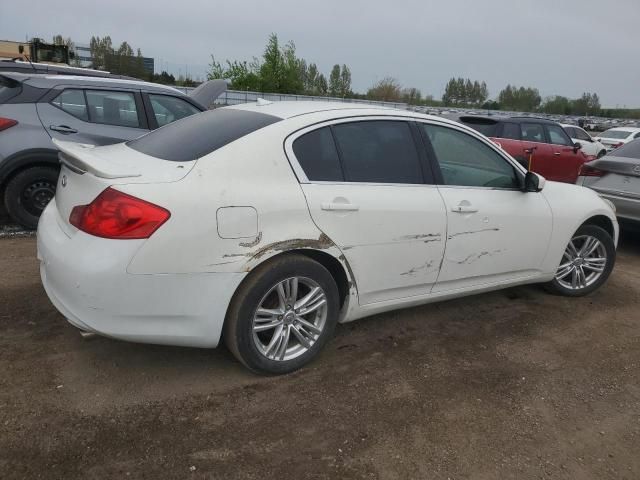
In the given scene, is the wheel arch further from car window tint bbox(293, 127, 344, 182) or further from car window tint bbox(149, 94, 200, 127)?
car window tint bbox(293, 127, 344, 182)

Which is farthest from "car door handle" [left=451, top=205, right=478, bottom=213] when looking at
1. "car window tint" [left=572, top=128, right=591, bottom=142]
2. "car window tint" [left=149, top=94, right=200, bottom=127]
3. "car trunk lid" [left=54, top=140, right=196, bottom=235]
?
"car window tint" [left=572, top=128, right=591, bottom=142]

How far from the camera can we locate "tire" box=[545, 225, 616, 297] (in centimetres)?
468

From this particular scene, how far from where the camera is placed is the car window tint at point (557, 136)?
11578 millimetres

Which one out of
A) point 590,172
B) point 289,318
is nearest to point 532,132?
point 590,172

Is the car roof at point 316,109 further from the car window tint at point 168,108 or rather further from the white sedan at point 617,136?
the white sedan at point 617,136

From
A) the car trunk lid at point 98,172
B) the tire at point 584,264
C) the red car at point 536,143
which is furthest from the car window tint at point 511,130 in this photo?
→ the car trunk lid at point 98,172

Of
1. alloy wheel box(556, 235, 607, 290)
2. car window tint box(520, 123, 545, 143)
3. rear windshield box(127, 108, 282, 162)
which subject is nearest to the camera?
rear windshield box(127, 108, 282, 162)

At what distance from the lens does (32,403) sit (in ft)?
9.06

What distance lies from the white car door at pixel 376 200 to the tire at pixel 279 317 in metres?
0.24

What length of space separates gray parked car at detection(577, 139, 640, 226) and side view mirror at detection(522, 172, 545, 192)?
2.80 metres

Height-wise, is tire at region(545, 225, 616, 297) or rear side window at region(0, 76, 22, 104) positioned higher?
rear side window at region(0, 76, 22, 104)

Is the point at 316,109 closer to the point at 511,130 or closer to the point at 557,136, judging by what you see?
the point at 511,130

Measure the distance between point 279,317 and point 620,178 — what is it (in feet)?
16.9

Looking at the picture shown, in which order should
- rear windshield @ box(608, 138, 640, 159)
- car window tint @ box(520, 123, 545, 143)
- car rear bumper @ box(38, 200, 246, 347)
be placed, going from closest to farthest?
car rear bumper @ box(38, 200, 246, 347)
rear windshield @ box(608, 138, 640, 159)
car window tint @ box(520, 123, 545, 143)
